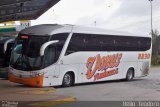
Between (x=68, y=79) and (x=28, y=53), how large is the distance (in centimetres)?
272

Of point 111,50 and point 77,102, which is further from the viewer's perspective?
point 111,50

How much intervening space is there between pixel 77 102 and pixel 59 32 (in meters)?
7.27

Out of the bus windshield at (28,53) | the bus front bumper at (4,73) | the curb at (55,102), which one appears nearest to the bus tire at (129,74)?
the bus front bumper at (4,73)

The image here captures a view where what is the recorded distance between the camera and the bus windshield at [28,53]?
21.6m

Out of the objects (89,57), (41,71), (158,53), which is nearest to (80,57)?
(89,57)

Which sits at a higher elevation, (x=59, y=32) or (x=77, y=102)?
(x=59, y=32)

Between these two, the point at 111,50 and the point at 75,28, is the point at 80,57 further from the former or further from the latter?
the point at 111,50

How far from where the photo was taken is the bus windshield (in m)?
21.6

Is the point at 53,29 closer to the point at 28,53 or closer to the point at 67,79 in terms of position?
the point at 28,53

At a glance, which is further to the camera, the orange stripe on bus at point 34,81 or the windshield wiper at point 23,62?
the windshield wiper at point 23,62

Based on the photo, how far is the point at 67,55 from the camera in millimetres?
22984

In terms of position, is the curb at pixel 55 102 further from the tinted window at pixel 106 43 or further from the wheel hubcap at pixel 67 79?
the tinted window at pixel 106 43

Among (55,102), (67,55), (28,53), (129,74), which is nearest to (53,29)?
(67,55)

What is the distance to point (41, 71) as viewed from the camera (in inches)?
846
